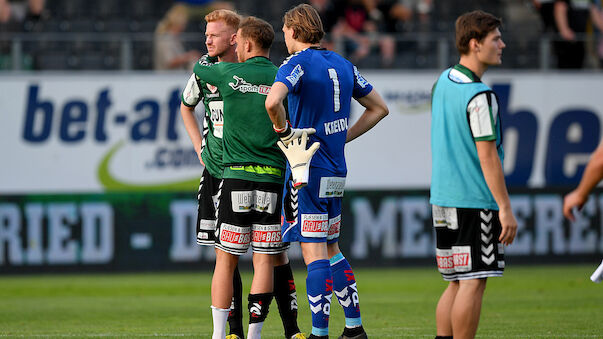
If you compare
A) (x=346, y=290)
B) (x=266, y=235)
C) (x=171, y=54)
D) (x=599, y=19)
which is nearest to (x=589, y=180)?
(x=346, y=290)

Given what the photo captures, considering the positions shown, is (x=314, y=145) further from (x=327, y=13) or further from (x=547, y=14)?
(x=547, y=14)

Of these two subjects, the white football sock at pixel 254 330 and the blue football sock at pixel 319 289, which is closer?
the blue football sock at pixel 319 289

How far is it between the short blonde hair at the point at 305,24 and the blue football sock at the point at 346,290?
1.59 metres

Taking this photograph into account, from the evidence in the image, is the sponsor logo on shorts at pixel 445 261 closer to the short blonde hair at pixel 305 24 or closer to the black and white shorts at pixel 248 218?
the black and white shorts at pixel 248 218

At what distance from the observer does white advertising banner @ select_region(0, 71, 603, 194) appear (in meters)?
15.9

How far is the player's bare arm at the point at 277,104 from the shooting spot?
6.39 meters

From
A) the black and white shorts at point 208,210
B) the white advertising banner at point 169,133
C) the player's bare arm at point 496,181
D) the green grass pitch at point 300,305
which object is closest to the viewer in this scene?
the player's bare arm at point 496,181

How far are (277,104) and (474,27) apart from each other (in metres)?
1.35

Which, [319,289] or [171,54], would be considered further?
[171,54]

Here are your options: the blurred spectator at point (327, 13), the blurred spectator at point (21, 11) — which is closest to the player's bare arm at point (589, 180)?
the blurred spectator at point (327, 13)

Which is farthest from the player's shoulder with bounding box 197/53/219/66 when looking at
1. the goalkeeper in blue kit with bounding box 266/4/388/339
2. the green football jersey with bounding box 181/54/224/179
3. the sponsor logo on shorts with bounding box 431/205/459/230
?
the sponsor logo on shorts with bounding box 431/205/459/230

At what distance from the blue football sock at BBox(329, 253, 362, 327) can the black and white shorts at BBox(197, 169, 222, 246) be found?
100 cm

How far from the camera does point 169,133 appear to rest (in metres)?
16.2

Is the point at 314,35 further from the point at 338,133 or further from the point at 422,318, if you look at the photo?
the point at 422,318
